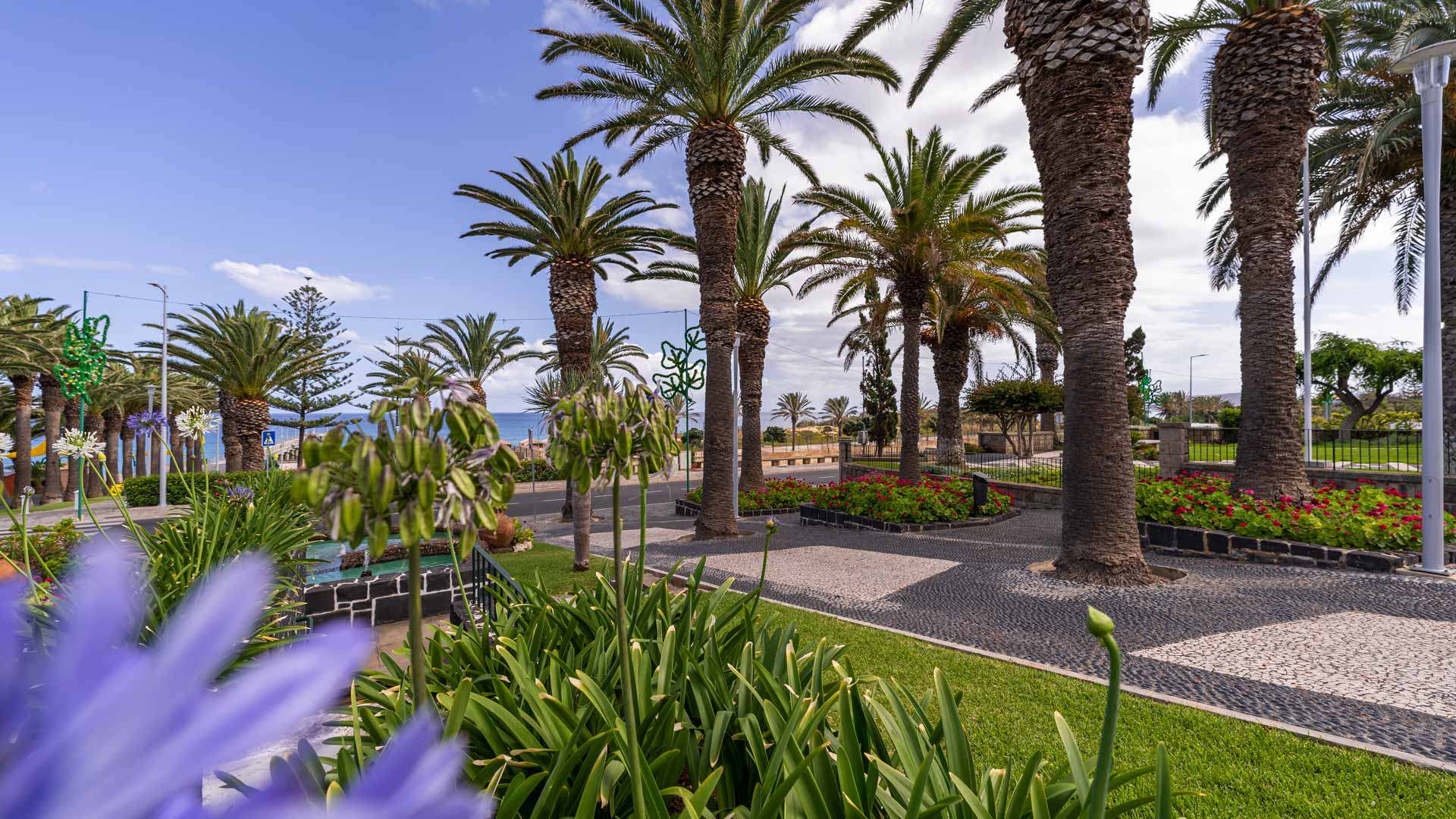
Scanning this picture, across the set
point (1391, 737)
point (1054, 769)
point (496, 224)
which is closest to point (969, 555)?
point (1391, 737)

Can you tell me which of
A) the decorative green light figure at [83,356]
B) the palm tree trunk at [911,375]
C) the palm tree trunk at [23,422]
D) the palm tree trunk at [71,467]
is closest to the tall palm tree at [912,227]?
the palm tree trunk at [911,375]

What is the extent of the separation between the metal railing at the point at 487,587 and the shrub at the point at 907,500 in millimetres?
Result: 8863

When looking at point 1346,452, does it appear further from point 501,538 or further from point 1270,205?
point 501,538

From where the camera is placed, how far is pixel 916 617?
683 centimetres

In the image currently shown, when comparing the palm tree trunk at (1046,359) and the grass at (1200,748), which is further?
the palm tree trunk at (1046,359)

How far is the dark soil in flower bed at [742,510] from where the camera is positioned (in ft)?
53.0

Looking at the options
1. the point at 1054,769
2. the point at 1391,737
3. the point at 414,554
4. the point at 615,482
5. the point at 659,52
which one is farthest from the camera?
the point at 659,52

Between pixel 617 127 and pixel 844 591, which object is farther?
pixel 617 127

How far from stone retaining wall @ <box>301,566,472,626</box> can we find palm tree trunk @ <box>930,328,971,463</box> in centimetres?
1857

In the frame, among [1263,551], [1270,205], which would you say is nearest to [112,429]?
[1263,551]

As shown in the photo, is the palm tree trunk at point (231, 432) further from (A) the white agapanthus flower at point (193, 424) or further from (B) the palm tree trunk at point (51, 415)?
(A) the white agapanthus flower at point (193, 424)

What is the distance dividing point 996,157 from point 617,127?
8.48m

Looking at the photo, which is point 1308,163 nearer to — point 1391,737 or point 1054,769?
point 1391,737

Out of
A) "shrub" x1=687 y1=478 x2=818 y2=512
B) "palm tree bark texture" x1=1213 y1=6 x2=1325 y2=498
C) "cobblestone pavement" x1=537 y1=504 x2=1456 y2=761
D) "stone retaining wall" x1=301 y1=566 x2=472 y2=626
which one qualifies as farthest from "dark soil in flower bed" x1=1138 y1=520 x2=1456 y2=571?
"stone retaining wall" x1=301 y1=566 x2=472 y2=626
